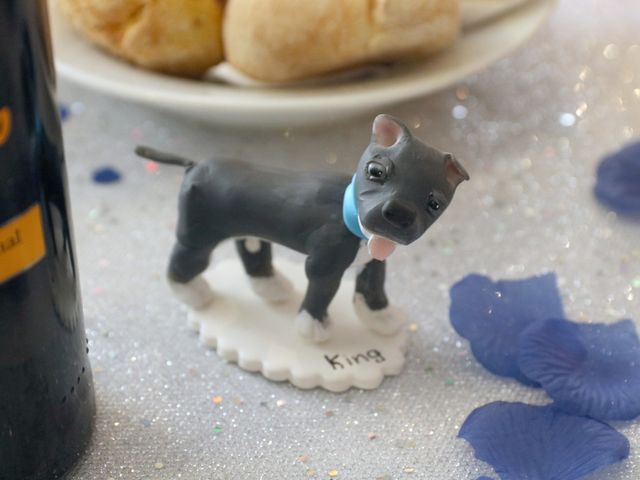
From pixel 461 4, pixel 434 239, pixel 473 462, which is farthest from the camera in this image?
pixel 461 4

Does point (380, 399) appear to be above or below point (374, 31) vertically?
below

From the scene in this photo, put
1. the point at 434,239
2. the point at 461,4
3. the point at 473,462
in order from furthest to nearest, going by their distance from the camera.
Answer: the point at 461,4 → the point at 434,239 → the point at 473,462

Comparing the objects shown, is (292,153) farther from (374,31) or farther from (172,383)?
(172,383)

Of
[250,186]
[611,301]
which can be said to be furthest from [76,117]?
[611,301]

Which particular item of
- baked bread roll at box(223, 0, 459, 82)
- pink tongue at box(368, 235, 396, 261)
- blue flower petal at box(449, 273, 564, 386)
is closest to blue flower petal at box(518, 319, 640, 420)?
blue flower petal at box(449, 273, 564, 386)

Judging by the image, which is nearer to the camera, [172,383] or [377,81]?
[172,383]

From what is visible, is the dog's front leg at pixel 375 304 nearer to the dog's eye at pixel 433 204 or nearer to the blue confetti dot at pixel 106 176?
the dog's eye at pixel 433 204

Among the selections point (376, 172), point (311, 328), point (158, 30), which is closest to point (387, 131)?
point (376, 172)
